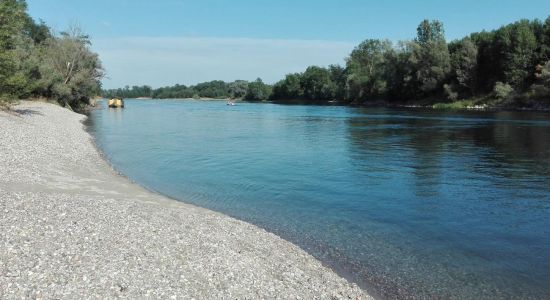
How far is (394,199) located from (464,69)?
102m

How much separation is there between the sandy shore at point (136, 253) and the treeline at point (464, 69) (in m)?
88.7

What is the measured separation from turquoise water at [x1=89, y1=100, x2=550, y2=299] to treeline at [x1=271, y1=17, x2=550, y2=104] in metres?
65.8

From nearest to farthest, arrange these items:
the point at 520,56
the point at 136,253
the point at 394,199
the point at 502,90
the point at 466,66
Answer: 1. the point at 136,253
2. the point at 394,199
3. the point at 502,90
4. the point at 520,56
5. the point at 466,66

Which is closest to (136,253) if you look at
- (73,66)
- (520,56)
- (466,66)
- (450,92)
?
(73,66)

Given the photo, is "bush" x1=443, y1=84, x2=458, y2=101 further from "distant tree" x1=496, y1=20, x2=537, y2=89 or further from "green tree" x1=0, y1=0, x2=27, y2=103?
"green tree" x1=0, y1=0, x2=27, y2=103

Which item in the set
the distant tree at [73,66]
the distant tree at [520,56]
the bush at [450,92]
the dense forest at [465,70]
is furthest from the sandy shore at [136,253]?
the bush at [450,92]

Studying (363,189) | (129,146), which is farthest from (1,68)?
(363,189)

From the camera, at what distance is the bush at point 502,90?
96688mm

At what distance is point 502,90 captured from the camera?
319 feet

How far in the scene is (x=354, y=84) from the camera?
150250 mm

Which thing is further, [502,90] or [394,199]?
[502,90]

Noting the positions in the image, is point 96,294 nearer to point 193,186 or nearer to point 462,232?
point 462,232

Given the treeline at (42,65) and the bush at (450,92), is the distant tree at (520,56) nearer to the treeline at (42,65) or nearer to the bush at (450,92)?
the bush at (450,92)

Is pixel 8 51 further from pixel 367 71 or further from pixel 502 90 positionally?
pixel 367 71
